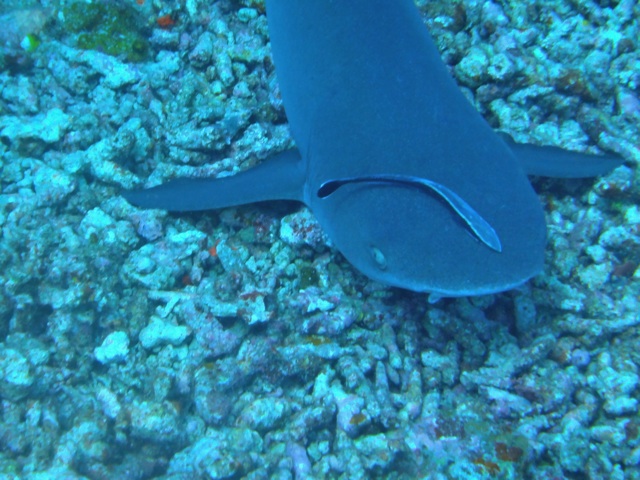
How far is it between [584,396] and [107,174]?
357 centimetres

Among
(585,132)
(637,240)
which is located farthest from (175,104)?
(637,240)

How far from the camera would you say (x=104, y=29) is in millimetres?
4582

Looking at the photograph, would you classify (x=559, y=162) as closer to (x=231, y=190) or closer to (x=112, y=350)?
(x=231, y=190)

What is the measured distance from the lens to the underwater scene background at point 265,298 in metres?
2.53

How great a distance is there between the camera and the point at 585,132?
12.8 ft

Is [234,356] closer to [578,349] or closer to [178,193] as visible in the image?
[178,193]

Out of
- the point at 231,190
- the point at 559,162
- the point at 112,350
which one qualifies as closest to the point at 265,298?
the point at 231,190

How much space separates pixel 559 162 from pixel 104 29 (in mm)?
4196

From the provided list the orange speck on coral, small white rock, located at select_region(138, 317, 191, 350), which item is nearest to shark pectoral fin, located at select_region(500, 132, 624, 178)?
small white rock, located at select_region(138, 317, 191, 350)

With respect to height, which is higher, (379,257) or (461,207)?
(461,207)

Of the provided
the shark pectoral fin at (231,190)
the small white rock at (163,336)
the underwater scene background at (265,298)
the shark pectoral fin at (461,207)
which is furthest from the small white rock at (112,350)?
the shark pectoral fin at (461,207)

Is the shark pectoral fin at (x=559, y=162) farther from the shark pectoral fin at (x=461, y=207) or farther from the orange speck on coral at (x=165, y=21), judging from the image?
the orange speck on coral at (x=165, y=21)

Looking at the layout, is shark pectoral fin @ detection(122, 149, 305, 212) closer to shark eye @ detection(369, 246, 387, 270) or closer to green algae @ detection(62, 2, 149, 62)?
shark eye @ detection(369, 246, 387, 270)

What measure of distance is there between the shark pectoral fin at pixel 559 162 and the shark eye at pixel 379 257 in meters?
1.55
